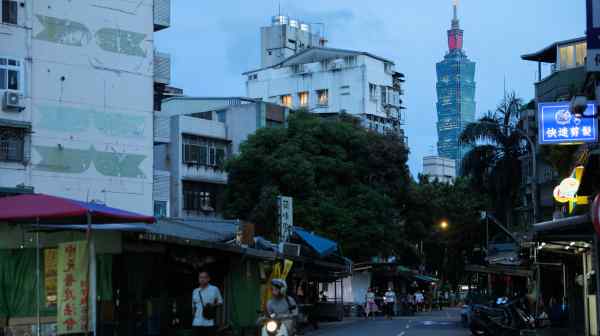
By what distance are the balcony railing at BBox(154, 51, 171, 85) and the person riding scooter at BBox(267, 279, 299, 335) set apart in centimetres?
2775

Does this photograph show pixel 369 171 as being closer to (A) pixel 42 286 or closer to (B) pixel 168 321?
(B) pixel 168 321

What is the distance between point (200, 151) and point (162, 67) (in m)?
12.8

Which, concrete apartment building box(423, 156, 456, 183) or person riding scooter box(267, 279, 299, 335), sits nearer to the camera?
person riding scooter box(267, 279, 299, 335)

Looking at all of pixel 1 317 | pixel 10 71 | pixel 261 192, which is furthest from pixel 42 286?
pixel 261 192

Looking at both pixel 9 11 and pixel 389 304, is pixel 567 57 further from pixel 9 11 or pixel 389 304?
pixel 9 11

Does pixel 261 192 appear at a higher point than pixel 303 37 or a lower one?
lower

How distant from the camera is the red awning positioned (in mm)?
13320

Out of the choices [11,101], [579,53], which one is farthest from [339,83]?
[11,101]

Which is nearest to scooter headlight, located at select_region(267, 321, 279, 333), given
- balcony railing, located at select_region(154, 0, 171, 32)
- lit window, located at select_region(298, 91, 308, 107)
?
balcony railing, located at select_region(154, 0, 171, 32)

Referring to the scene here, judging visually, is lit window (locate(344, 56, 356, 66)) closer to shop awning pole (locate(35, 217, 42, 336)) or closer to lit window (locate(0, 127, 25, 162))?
lit window (locate(0, 127, 25, 162))

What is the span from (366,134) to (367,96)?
91.2 ft

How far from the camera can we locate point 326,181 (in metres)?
45.2

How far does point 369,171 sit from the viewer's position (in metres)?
46.6

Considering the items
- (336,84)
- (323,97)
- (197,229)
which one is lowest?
(197,229)
